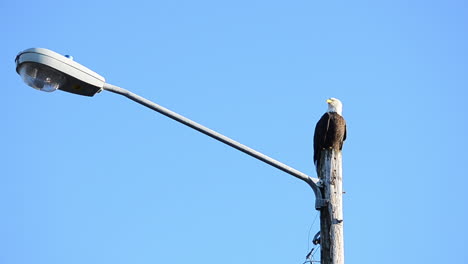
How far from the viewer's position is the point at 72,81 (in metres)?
4.89

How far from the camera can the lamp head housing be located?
4.74 meters

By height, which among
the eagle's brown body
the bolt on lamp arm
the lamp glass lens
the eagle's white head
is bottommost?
the bolt on lamp arm

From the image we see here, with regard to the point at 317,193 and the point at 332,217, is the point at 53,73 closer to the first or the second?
the point at 317,193

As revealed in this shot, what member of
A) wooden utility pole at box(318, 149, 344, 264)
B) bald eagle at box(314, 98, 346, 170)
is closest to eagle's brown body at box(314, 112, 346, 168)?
bald eagle at box(314, 98, 346, 170)

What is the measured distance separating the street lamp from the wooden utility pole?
7 centimetres

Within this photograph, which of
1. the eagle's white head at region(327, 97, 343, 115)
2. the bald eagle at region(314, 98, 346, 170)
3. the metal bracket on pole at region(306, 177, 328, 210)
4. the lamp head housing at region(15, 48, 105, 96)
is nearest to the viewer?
the lamp head housing at region(15, 48, 105, 96)

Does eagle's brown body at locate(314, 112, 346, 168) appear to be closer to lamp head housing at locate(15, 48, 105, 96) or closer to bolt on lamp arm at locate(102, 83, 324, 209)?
bolt on lamp arm at locate(102, 83, 324, 209)

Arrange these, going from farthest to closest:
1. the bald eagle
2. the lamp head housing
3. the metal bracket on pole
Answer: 1. the bald eagle
2. the metal bracket on pole
3. the lamp head housing

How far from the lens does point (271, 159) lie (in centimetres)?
486

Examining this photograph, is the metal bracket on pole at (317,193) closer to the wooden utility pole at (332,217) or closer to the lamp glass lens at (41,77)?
the wooden utility pole at (332,217)

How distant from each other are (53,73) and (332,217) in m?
2.15

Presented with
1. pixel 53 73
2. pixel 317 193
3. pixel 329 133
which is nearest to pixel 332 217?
pixel 317 193

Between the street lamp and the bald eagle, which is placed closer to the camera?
the street lamp

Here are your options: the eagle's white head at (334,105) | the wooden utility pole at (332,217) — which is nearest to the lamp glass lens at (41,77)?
the wooden utility pole at (332,217)
